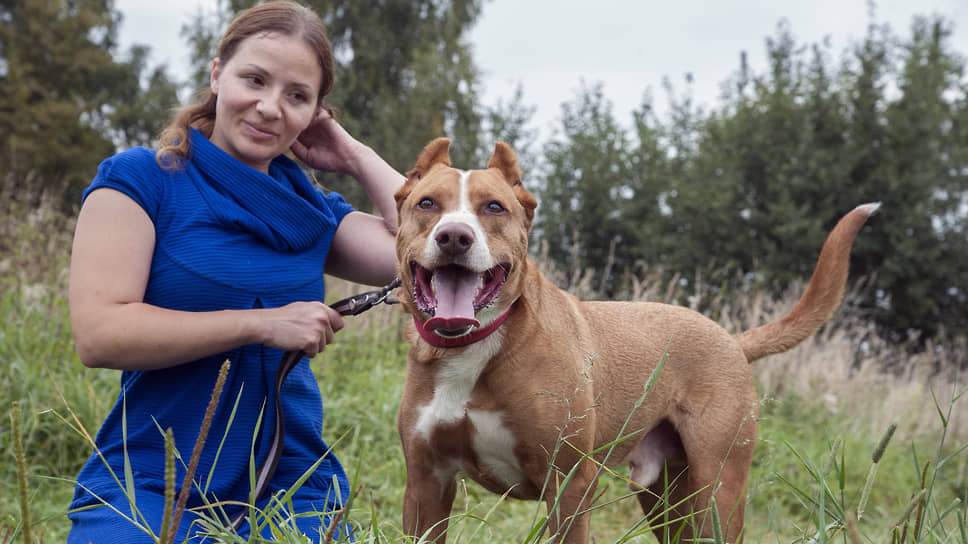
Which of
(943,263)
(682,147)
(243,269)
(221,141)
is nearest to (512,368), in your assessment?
(243,269)

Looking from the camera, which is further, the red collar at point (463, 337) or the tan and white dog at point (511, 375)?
the red collar at point (463, 337)

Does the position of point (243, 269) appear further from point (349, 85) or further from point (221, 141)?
point (349, 85)

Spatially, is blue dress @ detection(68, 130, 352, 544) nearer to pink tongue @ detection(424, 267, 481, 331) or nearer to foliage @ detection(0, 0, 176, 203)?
pink tongue @ detection(424, 267, 481, 331)

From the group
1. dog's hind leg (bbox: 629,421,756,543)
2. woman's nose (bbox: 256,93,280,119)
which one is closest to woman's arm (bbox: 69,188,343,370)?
woman's nose (bbox: 256,93,280,119)

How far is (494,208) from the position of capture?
2389 mm

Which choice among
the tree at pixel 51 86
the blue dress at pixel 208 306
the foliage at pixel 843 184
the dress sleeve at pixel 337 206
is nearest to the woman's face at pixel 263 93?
the blue dress at pixel 208 306

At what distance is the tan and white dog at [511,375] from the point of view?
2191 millimetres

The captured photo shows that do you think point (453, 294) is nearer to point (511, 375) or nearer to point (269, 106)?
point (511, 375)

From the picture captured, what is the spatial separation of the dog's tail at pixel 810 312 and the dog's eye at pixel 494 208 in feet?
4.70

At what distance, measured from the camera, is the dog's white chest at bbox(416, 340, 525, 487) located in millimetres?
2279

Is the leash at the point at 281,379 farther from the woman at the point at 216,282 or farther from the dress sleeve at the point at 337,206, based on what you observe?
the dress sleeve at the point at 337,206

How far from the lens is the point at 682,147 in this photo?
17625 mm

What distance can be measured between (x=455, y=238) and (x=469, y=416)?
58cm

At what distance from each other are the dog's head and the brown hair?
0.54m
